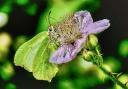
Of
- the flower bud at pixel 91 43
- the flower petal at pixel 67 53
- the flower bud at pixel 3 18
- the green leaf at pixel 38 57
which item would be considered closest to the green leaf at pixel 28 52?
the green leaf at pixel 38 57

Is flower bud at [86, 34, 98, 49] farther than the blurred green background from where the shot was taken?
No

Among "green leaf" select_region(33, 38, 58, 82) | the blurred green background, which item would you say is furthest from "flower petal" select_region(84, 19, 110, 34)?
the blurred green background

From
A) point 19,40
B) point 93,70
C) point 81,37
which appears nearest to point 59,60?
point 81,37

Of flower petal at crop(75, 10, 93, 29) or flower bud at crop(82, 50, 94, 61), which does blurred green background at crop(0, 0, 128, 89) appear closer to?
flower petal at crop(75, 10, 93, 29)

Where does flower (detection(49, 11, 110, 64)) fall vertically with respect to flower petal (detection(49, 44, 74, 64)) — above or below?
above

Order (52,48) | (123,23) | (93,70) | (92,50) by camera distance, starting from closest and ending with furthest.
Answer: (92,50) → (52,48) → (93,70) → (123,23)

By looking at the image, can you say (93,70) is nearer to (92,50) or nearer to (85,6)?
(85,6)
